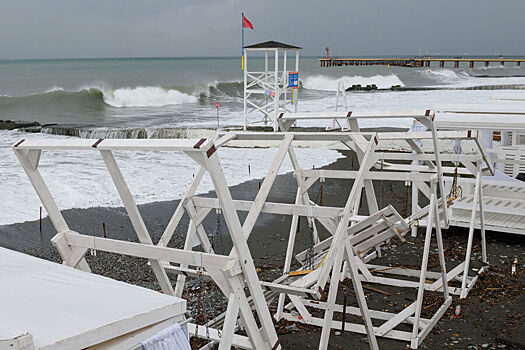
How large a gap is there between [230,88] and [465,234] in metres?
54.7

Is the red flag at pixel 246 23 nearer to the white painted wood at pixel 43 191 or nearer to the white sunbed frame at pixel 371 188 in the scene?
the white sunbed frame at pixel 371 188

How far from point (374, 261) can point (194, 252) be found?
6.00 meters

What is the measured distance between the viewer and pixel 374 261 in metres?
9.73

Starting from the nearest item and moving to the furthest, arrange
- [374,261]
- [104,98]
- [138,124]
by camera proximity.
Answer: [374,261], [138,124], [104,98]

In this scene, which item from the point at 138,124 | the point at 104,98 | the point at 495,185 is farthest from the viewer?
the point at 104,98

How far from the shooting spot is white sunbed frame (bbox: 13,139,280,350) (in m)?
3.82

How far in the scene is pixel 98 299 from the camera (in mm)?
3680

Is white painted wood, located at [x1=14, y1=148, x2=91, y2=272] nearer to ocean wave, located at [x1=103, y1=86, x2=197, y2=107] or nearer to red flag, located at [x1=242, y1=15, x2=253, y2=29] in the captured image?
red flag, located at [x1=242, y1=15, x2=253, y2=29]

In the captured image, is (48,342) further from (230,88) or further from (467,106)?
(230,88)

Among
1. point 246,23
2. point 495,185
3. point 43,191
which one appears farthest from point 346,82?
point 43,191

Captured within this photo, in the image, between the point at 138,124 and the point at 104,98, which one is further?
the point at 104,98

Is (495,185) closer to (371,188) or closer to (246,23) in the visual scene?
(371,188)

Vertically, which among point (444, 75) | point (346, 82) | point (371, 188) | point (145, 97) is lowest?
point (145, 97)

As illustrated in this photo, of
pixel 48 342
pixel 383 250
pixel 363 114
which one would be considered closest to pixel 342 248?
pixel 363 114
